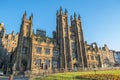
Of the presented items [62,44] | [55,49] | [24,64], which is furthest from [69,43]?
[24,64]

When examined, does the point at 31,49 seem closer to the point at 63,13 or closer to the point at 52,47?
the point at 52,47

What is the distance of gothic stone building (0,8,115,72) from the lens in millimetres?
50406

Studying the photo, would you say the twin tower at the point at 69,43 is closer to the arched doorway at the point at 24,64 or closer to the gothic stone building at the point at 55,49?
the gothic stone building at the point at 55,49

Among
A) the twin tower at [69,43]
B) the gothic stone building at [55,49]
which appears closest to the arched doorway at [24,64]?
the gothic stone building at [55,49]

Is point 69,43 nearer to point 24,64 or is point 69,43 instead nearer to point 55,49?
point 55,49

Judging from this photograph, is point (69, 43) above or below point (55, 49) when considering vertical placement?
above

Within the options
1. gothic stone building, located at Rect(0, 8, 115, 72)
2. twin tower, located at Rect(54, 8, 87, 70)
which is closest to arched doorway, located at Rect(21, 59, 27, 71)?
gothic stone building, located at Rect(0, 8, 115, 72)

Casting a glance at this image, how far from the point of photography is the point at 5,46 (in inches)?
3068

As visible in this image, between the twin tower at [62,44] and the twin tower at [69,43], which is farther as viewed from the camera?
the twin tower at [69,43]

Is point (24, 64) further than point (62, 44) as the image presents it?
No

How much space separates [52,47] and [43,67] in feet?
30.6

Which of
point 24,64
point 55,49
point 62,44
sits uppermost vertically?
point 62,44

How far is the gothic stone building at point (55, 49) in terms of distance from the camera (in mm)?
50406

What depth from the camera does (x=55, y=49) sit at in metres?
59.2
